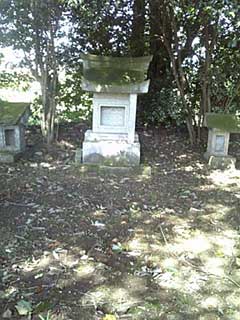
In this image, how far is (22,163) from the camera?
17.3ft

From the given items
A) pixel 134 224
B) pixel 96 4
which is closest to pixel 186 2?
pixel 96 4

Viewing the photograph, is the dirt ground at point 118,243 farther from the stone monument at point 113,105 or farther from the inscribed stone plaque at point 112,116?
the inscribed stone plaque at point 112,116

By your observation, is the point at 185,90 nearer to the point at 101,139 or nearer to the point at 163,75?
the point at 163,75

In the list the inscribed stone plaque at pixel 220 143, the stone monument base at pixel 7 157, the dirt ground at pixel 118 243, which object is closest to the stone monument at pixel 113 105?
the dirt ground at pixel 118 243

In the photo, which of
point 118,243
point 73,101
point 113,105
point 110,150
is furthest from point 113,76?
point 118,243

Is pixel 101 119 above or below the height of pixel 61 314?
above

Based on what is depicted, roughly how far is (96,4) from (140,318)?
3.62 meters

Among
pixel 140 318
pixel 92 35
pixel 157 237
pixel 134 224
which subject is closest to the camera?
pixel 140 318

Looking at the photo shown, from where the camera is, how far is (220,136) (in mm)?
5465

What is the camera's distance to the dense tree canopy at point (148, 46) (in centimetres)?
542

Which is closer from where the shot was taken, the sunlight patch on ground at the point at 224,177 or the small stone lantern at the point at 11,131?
the sunlight patch on ground at the point at 224,177

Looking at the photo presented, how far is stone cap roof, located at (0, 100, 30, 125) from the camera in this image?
5316 millimetres

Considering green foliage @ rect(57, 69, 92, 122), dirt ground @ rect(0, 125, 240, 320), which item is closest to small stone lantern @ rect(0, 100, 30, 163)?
dirt ground @ rect(0, 125, 240, 320)

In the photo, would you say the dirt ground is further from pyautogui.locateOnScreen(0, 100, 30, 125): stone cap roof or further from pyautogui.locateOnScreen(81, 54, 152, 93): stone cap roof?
pyautogui.locateOnScreen(81, 54, 152, 93): stone cap roof
